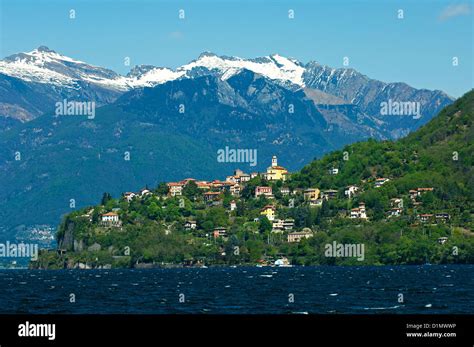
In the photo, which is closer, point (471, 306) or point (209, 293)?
point (471, 306)

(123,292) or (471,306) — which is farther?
(123,292)
